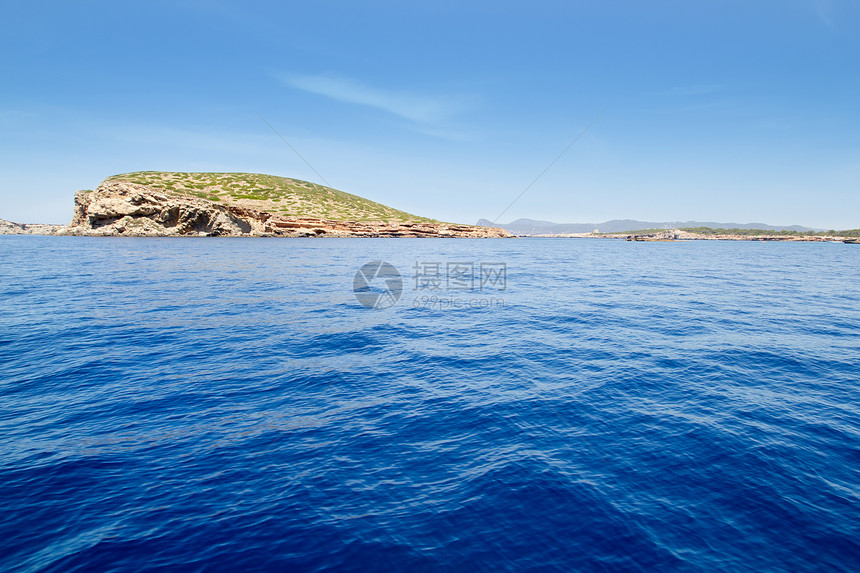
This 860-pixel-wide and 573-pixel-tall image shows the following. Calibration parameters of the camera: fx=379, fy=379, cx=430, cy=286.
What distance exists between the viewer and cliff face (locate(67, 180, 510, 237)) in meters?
103

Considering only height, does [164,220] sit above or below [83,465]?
above

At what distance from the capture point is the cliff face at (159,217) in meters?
103

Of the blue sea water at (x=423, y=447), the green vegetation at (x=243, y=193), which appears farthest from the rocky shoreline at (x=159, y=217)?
the blue sea water at (x=423, y=447)

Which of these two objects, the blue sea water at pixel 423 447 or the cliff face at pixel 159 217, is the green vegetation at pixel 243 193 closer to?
the cliff face at pixel 159 217

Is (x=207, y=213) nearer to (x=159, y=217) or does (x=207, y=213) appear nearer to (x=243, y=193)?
(x=159, y=217)

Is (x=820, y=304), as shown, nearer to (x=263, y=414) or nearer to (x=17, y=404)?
(x=263, y=414)

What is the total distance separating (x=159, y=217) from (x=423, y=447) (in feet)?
410

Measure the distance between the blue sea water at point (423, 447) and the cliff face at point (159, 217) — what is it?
9999 centimetres

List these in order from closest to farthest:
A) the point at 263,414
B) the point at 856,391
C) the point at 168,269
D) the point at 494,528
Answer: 1. the point at 494,528
2. the point at 263,414
3. the point at 856,391
4. the point at 168,269

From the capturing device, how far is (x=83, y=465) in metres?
8.86

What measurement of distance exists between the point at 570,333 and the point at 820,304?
25.2m

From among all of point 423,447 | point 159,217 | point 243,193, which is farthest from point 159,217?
point 423,447

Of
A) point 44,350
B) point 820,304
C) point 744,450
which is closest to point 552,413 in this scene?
point 744,450

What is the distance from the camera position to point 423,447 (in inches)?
388
